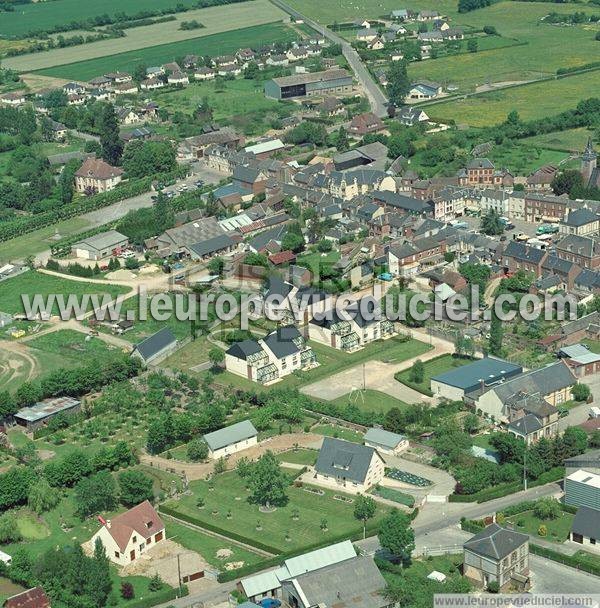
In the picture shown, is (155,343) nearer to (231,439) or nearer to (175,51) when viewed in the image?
(231,439)

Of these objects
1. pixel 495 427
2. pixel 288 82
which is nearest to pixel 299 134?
pixel 288 82

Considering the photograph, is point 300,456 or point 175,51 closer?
point 300,456

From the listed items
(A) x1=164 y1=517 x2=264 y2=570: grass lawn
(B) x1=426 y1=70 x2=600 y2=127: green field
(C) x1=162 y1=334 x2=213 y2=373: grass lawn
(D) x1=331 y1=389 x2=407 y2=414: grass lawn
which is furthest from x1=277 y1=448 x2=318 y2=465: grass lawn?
(B) x1=426 y1=70 x2=600 y2=127: green field

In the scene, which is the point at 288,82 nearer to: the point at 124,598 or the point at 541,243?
the point at 541,243

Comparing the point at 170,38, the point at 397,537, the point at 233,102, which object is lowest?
the point at 397,537

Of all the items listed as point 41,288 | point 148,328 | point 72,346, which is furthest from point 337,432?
point 41,288

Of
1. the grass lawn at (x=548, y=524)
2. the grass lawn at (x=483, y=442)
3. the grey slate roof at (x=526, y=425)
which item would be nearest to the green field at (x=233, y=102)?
the grass lawn at (x=483, y=442)
